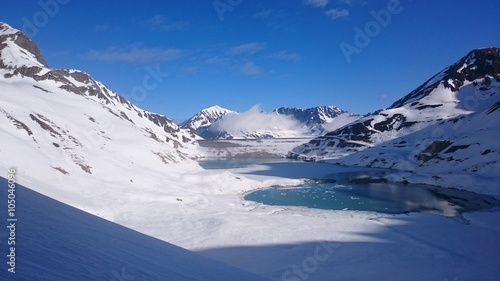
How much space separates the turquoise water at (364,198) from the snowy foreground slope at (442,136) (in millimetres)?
10340

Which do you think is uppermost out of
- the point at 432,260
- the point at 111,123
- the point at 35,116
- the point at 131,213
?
the point at 111,123

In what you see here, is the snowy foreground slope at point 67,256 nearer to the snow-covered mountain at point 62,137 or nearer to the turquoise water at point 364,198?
the snow-covered mountain at point 62,137

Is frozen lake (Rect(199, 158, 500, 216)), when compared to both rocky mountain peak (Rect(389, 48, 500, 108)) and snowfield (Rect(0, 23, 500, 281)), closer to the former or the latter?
snowfield (Rect(0, 23, 500, 281))

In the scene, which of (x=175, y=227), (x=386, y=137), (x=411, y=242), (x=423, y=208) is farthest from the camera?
(x=386, y=137)

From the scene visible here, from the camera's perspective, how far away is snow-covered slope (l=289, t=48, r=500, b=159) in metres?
144

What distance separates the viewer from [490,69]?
171125 mm

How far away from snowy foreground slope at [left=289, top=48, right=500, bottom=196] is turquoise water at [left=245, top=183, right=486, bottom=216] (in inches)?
407

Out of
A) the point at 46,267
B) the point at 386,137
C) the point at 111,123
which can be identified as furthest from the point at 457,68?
the point at 46,267

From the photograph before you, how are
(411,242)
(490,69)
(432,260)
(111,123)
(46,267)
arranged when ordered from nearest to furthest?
1. (46,267)
2. (432,260)
3. (411,242)
4. (111,123)
5. (490,69)

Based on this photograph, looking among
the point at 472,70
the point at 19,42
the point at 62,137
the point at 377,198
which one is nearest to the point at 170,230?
the point at 62,137

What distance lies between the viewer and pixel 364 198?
4872 centimetres

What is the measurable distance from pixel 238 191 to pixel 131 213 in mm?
26541

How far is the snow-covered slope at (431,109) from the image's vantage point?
471ft

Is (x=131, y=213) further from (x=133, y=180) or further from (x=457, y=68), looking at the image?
(x=457, y=68)
